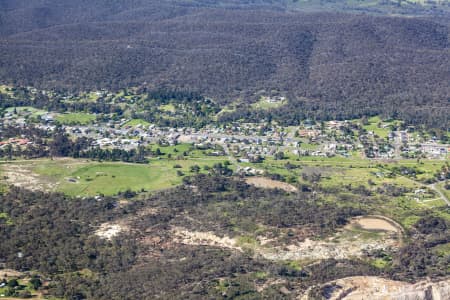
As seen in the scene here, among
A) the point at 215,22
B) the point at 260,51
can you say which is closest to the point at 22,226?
the point at 260,51

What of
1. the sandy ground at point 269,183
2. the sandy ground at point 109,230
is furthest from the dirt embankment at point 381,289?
the sandy ground at point 269,183

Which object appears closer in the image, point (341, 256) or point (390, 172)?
point (341, 256)

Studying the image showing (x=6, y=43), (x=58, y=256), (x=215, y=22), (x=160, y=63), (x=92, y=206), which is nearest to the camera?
(x=58, y=256)

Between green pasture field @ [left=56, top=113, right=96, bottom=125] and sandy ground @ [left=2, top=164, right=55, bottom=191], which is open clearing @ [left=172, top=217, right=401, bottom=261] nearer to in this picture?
sandy ground @ [left=2, top=164, right=55, bottom=191]

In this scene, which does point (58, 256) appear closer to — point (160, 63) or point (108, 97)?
point (108, 97)

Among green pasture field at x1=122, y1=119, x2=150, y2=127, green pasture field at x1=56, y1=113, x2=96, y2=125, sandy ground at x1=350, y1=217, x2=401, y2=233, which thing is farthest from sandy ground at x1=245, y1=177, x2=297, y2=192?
green pasture field at x1=56, y1=113, x2=96, y2=125

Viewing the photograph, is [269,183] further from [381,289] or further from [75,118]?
[75,118]
